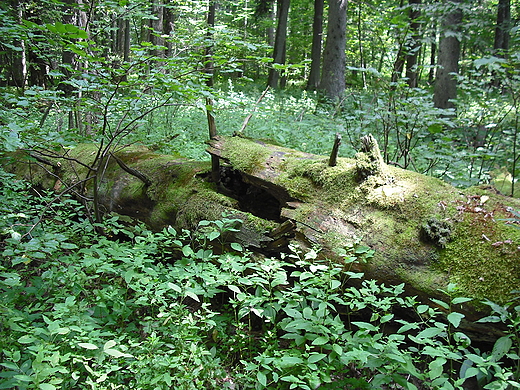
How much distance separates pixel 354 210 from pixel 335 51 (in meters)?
10.0

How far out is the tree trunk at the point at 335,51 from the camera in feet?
37.0

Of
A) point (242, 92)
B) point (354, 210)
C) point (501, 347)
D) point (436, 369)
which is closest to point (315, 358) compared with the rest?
point (436, 369)

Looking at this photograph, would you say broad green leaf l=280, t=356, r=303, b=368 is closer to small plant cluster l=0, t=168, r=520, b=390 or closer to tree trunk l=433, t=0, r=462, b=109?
small plant cluster l=0, t=168, r=520, b=390

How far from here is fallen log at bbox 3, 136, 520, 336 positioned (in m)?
2.47

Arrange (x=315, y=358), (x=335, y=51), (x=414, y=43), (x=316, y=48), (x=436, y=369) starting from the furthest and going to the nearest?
(x=316, y=48) < (x=335, y=51) < (x=414, y=43) < (x=315, y=358) < (x=436, y=369)

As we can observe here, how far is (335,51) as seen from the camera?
37.6ft

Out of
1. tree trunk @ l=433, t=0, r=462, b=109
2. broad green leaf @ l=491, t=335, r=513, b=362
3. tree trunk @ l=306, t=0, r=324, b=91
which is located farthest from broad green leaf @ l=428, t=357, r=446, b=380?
tree trunk @ l=306, t=0, r=324, b=91

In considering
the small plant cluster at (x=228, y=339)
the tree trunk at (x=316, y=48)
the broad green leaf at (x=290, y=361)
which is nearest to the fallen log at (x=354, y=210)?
the small plant cluster at (x=228, y=339)

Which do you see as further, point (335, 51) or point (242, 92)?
point (335, 51)

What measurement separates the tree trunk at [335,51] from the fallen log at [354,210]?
8.62 meters

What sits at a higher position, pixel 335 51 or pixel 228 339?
pixel 335 51

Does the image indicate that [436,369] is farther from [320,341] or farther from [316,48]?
[316,48]

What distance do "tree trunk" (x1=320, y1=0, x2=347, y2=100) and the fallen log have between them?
339 inches

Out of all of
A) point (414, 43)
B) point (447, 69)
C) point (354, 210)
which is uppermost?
point (447, 69)
